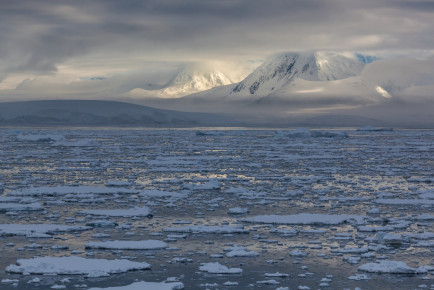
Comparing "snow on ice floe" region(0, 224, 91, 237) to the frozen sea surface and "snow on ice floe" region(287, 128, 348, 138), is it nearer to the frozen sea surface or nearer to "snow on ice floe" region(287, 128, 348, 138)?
the frozen sea surface

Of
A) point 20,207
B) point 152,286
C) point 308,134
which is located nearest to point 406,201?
point 152,286

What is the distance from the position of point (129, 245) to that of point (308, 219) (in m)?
3.88

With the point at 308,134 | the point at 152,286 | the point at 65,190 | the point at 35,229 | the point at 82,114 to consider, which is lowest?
the point at 152,286

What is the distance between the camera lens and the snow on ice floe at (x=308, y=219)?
1151 cm

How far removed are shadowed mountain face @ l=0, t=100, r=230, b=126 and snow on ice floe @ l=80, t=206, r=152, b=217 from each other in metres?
98.2

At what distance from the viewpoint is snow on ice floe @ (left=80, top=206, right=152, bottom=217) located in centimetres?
1210

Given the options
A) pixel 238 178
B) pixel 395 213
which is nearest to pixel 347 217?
pixel 395 213

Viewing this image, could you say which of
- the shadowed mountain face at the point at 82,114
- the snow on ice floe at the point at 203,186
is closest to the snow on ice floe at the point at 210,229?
the snow on ice floe at the point at 203,186

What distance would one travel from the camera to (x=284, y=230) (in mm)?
10797

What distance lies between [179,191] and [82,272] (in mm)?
7910

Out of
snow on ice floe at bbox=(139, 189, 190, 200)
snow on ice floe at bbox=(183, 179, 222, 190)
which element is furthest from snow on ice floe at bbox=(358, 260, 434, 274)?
snow on ice floe at bbox=(183, 179, 222, 190)

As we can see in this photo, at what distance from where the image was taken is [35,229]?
34.5ft

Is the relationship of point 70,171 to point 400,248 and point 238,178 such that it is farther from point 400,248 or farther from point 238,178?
point 400,248

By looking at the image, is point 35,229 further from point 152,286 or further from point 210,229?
point 152,286
